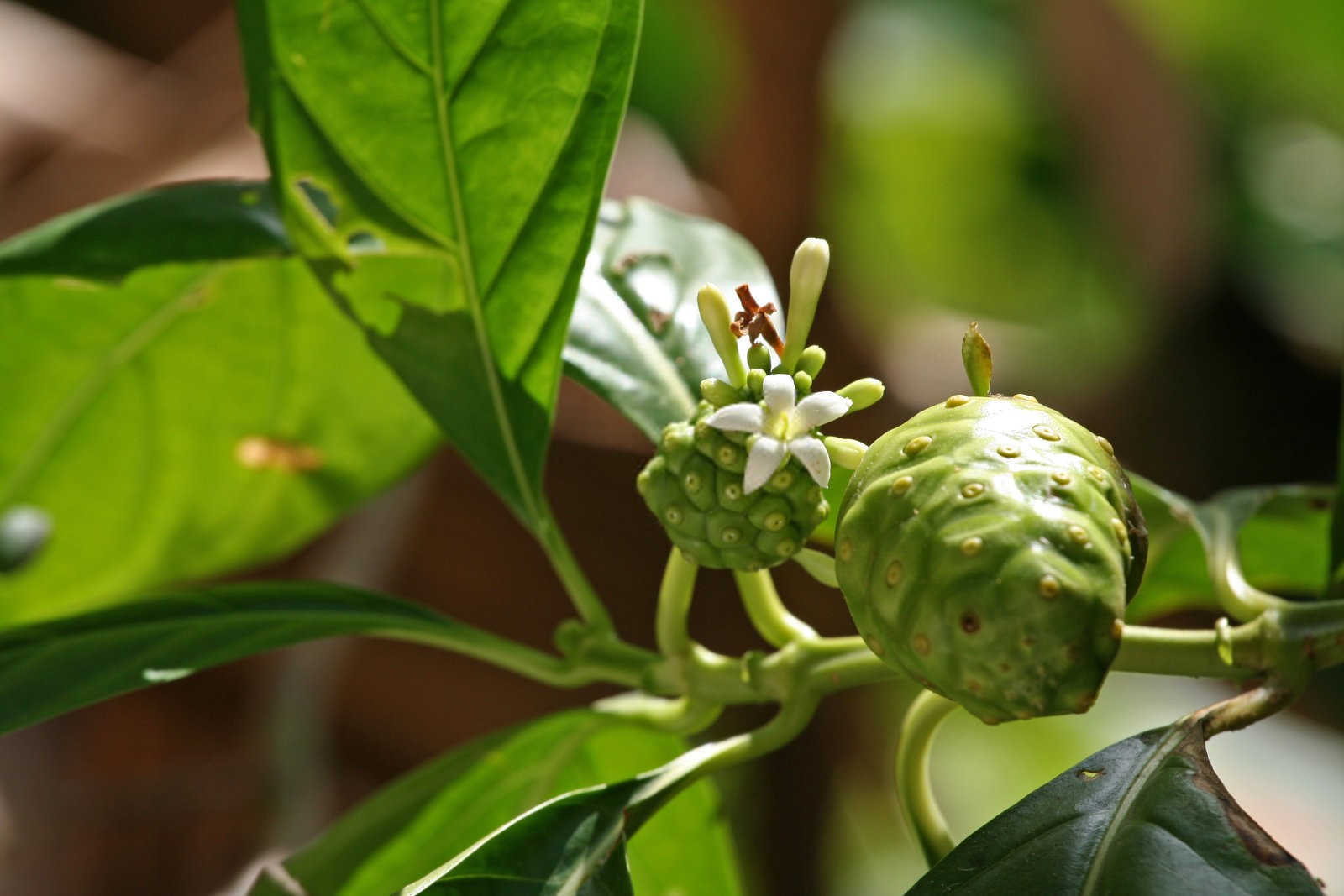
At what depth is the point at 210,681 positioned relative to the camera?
2092 millimetres

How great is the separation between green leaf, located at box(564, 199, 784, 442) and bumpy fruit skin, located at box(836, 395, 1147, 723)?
0.87ft

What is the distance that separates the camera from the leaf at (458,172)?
2.56 feet

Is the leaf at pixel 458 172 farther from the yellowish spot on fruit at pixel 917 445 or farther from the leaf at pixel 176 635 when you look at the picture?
the yellowish spot on fruit at pixel 917 445

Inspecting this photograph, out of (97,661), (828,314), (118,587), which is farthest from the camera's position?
(828,314)

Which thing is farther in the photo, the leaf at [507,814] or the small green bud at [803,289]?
the leaf at [507,814]

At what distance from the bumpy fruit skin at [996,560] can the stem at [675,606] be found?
0.20 m

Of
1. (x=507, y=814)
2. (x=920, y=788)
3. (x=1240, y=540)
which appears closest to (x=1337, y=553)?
(x=1240, y=540)

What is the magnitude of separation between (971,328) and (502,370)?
1.14 ft

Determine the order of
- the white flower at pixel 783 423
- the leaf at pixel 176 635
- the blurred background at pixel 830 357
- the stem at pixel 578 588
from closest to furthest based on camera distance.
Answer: the white flower at pixel 783 423
the leaf at pixel 176 635
the stem at pixel 578 588
the blurred background at pixel 830 357

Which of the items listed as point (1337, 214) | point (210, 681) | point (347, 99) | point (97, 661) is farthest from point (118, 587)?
point (1337, 214)

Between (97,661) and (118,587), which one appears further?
(118,587)

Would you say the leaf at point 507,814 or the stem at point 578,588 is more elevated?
the stem at point 578,588

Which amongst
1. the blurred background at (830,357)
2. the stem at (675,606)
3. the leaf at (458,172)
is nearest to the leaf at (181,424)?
the leaf at (458,172)

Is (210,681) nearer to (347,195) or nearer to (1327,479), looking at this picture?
(347,195)
